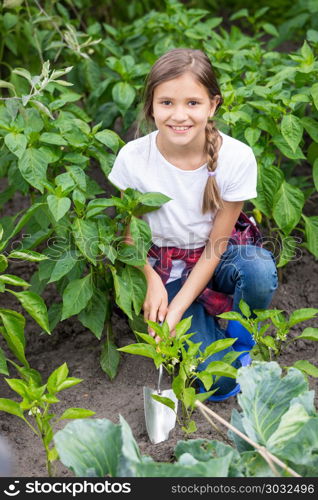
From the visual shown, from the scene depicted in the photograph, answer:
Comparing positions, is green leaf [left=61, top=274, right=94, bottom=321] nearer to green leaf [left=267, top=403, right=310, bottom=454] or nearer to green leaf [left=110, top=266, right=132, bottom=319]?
green leaf [left=110, top=266, right=132, bottom=319]

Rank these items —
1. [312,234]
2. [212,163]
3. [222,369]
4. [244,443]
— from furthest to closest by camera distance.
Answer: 1. [312,234]
2. [212,163]
3. [222,369]
4. [244,443]

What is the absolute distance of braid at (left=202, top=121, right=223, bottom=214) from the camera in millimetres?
2699

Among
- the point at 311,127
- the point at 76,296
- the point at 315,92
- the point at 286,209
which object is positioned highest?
the point at 315,92

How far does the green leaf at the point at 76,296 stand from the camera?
2592 millimetres

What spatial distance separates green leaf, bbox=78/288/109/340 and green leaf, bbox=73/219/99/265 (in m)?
0.23

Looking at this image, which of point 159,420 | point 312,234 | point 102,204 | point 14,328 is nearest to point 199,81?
point 102,204

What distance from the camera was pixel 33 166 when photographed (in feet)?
8.71

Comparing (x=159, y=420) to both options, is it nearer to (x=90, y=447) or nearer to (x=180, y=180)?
(x=90, y=447)

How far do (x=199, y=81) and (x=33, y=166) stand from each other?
629 mm

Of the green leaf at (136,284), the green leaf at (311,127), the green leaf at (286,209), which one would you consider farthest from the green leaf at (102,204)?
the green leaf at (311,127)

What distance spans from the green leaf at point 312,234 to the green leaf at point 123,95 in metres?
0.84

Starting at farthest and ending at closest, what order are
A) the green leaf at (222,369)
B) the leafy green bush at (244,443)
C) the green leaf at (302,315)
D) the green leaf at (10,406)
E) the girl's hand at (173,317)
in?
the girl's hand at (173,317) < the green leaf at (302,315) < the green leaf at (222,369) < the green leaf at (10,406) < the leafy green bush at (244,443)

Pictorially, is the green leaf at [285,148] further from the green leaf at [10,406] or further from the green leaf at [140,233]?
the green leaf at [10,406]
